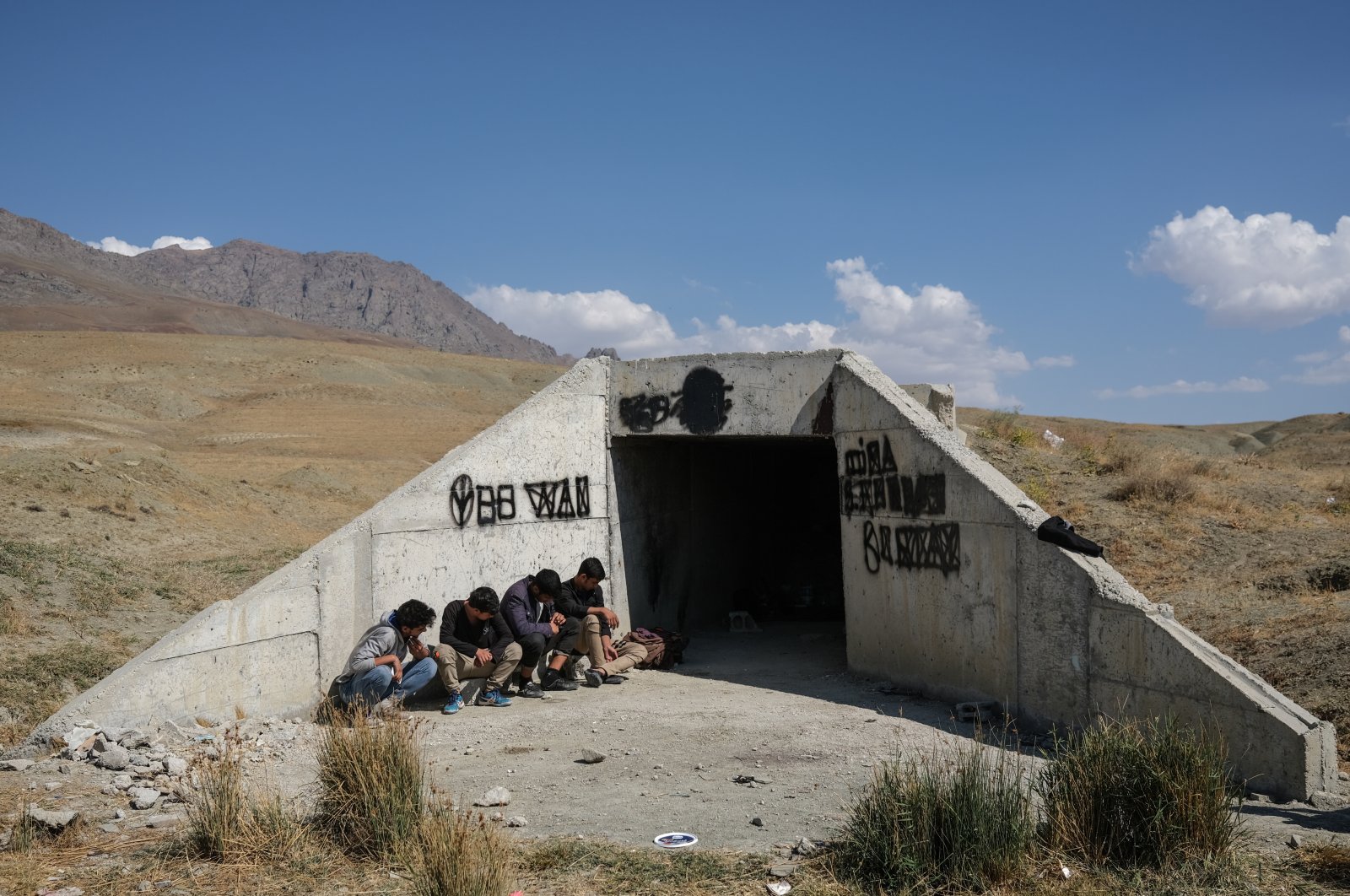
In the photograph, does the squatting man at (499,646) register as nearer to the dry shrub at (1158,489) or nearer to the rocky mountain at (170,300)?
the dry shrub at (1158,489)

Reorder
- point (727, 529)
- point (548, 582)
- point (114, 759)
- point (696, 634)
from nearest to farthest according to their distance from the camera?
1. point (114, 759)
2. point (548, 582)
3. point (696, 634)
4. point (727, 529)

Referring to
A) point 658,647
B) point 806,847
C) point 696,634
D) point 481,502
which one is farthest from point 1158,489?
point 806,847

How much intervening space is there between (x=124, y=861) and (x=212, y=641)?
2682 millimetres

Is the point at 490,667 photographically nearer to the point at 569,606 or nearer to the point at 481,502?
the point at 569,606

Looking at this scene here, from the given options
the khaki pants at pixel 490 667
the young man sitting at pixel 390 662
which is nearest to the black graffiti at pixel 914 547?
the khaki pants at pixel 490 667

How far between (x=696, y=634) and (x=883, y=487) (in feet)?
13.9

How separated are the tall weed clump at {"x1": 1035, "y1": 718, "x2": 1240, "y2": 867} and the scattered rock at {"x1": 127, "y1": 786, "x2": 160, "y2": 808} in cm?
493

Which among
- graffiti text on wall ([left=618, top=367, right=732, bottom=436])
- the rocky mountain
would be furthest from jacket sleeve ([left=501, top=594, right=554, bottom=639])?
the rocky mountain

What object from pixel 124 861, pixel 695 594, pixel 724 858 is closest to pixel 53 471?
pixel 695 594

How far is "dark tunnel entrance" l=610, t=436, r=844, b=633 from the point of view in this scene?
36.9 feet

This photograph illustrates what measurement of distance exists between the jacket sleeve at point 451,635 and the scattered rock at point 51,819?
3446 millimetres

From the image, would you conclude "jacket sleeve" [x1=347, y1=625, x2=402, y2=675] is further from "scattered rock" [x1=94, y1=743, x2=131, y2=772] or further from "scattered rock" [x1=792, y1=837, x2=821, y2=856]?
"scattered rock" [x1=792, y1=837, x2=821, y2=856]

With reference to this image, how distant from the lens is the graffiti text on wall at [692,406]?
1016cm

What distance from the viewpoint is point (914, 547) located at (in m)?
8.58
